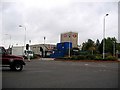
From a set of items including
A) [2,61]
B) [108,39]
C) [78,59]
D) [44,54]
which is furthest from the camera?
[108,39]

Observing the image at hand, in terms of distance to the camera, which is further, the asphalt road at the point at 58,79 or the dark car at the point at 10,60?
the dark car at the point at 10,60

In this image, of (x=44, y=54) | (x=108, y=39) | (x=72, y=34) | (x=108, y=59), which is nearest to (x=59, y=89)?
(x=108, y=59)

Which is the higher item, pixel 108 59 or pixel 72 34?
pixel 72 34

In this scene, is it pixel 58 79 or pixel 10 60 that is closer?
pixel 58 79

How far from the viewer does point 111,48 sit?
13538 centimetres

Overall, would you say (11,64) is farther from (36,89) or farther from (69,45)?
(69,45)

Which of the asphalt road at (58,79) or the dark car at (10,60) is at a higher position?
the dark car at (10,60)

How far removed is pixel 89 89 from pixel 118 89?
127 cm

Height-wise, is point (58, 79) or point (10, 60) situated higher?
point (10, 60)

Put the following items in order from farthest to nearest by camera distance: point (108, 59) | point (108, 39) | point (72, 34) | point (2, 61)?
point (108, 39), point (72, 34), point (108, 59), point (2, 61)

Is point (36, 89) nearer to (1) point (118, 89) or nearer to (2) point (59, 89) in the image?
(2) point (59, 89)

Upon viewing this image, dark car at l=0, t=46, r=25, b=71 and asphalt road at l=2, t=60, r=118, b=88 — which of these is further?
dark car at l=0, t=46, r=25, b=71

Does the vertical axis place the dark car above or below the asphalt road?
above

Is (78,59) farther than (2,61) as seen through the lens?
Yes
